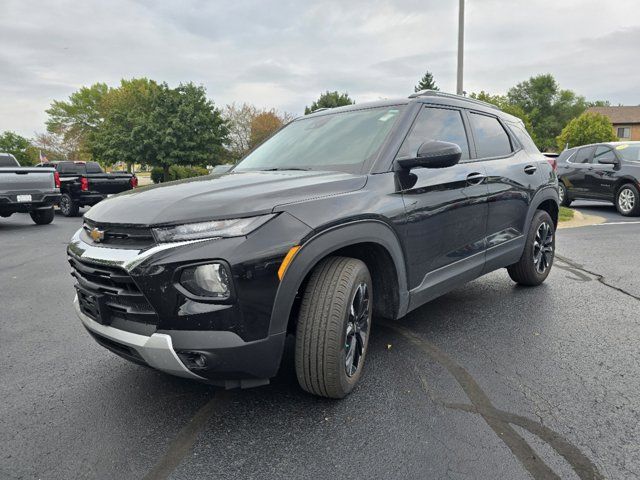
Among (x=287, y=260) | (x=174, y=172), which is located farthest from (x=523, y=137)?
(x=174, y=172)

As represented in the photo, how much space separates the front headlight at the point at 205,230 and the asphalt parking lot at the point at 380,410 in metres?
1.02

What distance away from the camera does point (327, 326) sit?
2.31 meters

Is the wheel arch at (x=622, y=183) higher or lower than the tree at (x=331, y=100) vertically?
lower

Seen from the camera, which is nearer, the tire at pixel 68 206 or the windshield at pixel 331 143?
the windshield at pixel 331 143

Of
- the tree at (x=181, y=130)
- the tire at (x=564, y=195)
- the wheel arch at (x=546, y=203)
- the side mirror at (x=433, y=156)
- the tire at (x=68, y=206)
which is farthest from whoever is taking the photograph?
the tree at (x=181, y=130)

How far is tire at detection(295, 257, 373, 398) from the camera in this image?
2.32 m

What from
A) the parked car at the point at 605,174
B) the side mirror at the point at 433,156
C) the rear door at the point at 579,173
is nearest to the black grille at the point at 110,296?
the side mirror at the point at 433,156

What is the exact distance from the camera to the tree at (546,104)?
75.6 m

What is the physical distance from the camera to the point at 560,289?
479cm

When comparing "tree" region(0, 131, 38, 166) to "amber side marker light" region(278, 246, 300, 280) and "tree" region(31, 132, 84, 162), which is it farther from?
"amber side marker light" region(278, 246, 300, 280)

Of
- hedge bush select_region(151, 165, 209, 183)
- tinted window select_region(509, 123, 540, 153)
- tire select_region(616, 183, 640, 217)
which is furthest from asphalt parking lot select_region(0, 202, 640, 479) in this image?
hedge bush select_region(151, 165, 209, 183)

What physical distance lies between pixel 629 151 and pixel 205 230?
12.0m

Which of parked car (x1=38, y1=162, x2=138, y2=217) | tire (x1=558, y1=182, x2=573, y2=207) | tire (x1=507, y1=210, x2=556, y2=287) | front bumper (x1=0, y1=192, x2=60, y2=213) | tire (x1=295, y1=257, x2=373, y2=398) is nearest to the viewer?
tire (x1=295, y1=257, x2=373, y2=398)

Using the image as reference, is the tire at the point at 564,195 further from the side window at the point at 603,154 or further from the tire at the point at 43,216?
the tire at the point at 43,216
